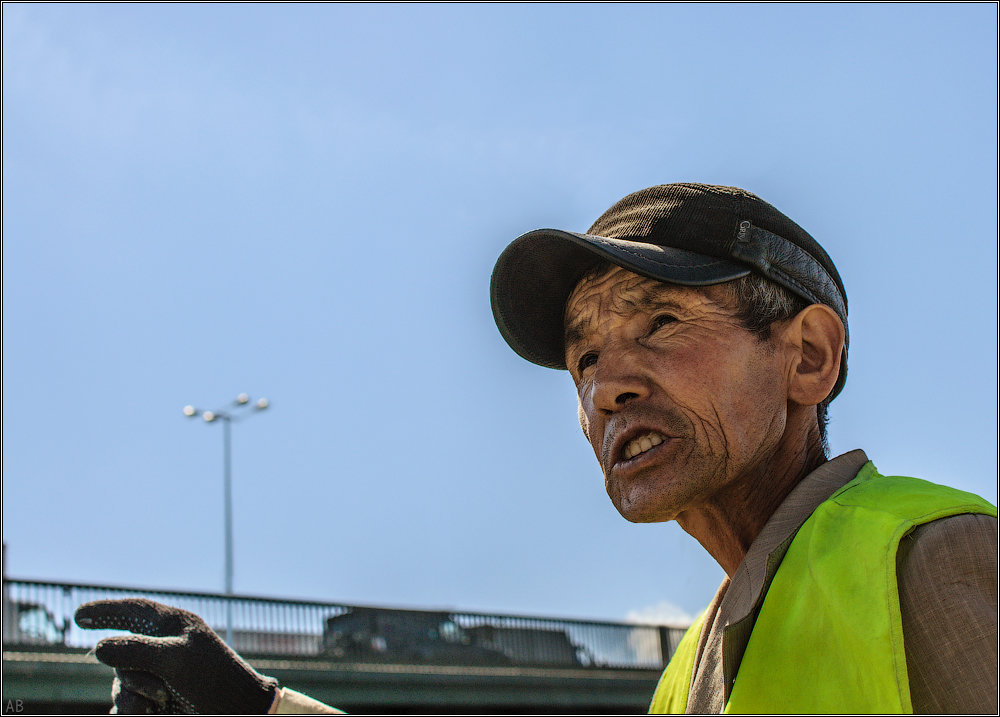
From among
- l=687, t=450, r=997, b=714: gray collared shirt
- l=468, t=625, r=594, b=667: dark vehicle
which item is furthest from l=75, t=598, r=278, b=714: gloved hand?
l=468, t=625, r=594, b=667: dark vehicle

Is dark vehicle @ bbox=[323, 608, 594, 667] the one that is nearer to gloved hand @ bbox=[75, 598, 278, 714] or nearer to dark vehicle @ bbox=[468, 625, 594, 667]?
dark vehicle @ bbox=[468, 625, 594, 667]

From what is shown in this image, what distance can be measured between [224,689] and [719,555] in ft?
4.52

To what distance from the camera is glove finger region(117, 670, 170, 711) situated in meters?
2.85

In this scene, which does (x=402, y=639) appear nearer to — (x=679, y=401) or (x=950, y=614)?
(x=679, y=401)

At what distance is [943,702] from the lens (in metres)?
1.64

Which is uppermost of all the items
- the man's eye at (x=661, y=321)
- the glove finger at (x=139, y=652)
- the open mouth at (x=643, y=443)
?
the man's eye at (x=661, y=321)

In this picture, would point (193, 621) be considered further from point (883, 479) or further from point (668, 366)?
point (883, 479)

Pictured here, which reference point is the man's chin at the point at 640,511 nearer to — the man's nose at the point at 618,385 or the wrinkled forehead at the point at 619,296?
the man's nose at the point at 618,385

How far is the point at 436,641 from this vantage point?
2130cm

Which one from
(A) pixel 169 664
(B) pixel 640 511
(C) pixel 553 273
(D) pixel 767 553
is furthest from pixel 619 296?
(A) pixel 169 664

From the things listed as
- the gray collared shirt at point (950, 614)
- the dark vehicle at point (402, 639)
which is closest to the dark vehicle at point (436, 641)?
the dark vehicle at point (402, 639)

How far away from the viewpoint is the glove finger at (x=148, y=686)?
2846 mm

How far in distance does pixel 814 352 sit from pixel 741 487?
0.35 meters

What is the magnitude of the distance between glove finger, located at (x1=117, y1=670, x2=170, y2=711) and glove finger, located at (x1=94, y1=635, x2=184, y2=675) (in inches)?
1.7
